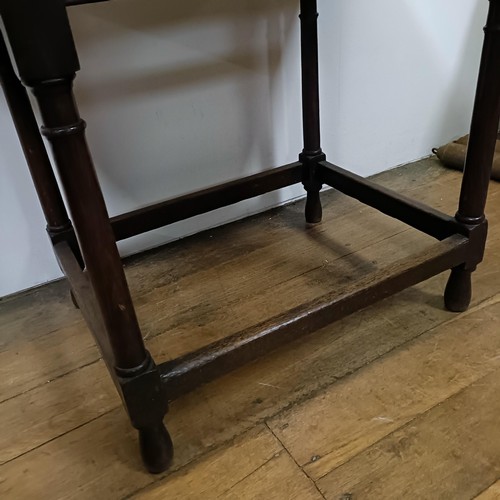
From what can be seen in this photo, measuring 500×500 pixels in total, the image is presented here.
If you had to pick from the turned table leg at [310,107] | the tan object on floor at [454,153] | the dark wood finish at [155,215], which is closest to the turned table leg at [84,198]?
the dark wood finish at [155,215]

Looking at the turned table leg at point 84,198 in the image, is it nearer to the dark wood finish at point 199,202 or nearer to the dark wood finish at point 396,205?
the dark wood finish at point 199,202

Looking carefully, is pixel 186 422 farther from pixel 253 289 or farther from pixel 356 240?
pixel 356 240

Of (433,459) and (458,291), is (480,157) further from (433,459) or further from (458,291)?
(433,459)

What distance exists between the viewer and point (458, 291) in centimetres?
91

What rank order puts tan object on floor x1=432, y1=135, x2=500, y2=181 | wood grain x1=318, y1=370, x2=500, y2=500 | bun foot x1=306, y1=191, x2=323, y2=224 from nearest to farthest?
wood grain x1=318, y1=370, x2=500, y2=500
bun foot x1=306, y1=191, x2=323, y2=224
tan object on floor x1=432, y1=135, x2=500, y2=181

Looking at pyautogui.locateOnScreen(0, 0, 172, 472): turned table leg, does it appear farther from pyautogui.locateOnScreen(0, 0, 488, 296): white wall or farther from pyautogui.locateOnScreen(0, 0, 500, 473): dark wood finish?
pyautogui.locateOnScreen(0, 0, 488, 296): white wall

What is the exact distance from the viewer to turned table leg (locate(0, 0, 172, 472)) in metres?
0.45

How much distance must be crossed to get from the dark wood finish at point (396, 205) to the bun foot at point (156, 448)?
528 millimetres

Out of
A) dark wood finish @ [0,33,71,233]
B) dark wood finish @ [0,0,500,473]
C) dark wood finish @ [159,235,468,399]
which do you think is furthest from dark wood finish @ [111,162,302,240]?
dark wood finish @ [159,235,468,399]

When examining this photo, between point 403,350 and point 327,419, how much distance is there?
187 millimetres

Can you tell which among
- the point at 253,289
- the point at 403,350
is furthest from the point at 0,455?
the point at 403,350

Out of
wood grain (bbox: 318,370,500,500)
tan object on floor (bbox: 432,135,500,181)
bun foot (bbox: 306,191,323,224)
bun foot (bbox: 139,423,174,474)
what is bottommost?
tan object on floor (bbox: 432,135,500,181)

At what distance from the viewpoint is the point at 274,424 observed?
0.75 meters

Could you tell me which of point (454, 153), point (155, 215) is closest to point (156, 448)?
point (155, 215)
